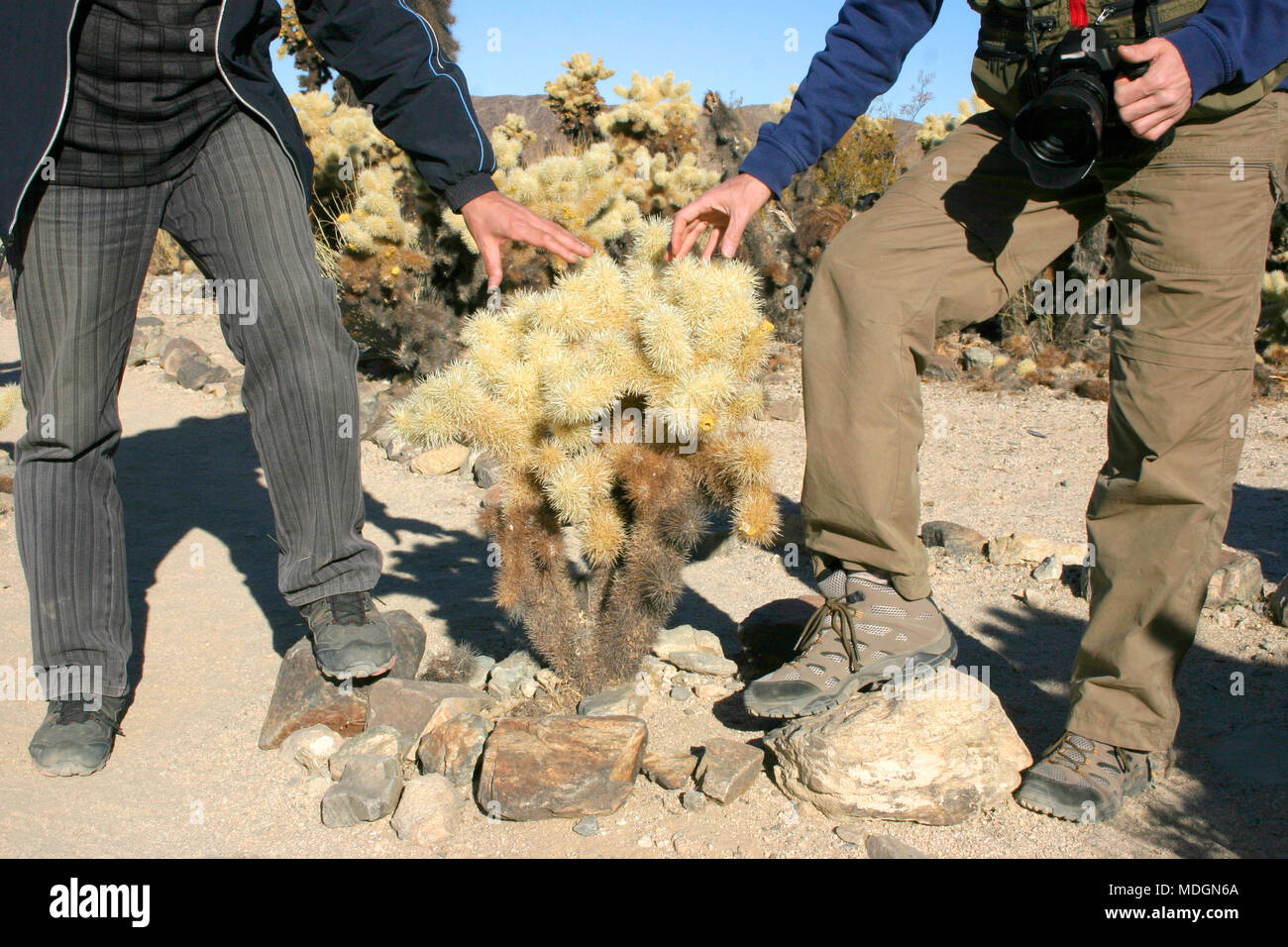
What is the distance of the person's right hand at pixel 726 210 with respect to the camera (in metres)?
2.36

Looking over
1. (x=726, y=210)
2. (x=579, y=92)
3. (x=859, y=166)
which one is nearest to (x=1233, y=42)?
(x=726, y=210)

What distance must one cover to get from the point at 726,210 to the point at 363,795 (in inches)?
59.2

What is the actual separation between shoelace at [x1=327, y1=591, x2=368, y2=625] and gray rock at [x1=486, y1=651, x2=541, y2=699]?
419 mm

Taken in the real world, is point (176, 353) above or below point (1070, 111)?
below

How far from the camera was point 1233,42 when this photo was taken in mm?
1887

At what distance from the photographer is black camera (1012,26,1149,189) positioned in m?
1.93

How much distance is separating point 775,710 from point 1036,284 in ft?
22.8

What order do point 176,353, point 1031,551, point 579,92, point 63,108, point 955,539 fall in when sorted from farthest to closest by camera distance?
point 579,92
point 176,353
point 955,539
point 1031,551
point 63,108

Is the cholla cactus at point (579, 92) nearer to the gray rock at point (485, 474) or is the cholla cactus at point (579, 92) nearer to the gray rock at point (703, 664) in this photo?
the gray rock at point (485, 474)

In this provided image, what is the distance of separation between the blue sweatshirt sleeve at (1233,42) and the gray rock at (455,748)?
77.0 inches

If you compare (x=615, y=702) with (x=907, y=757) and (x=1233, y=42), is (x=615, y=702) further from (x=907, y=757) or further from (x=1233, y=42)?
(x=1233, y=42)

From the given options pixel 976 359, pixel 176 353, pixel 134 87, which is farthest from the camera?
pixel 176 353

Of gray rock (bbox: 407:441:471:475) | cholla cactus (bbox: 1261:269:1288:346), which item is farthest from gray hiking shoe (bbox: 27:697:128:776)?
cholla cactus (bbox: 1261:269:1288:346)

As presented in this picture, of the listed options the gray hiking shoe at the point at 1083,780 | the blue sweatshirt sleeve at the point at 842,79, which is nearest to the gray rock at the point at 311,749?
the gray hiking shoe at the point at 1083,780
